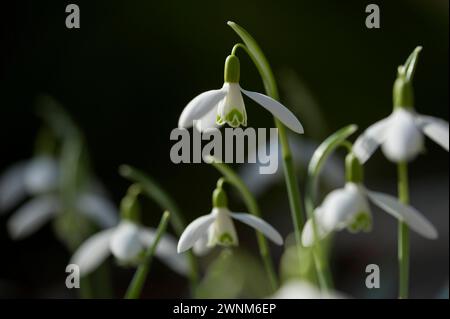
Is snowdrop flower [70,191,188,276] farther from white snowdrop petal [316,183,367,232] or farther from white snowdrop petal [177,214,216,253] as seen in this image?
white snowdrop petal [316,183,367,232]

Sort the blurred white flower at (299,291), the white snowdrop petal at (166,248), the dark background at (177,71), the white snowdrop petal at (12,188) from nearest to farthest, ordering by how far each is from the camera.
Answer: the blurred white flower at (299,291)
the white snowdrop petal at (166,248)
the white snowdrop petal at (12,188)
the dark background at (177,71)

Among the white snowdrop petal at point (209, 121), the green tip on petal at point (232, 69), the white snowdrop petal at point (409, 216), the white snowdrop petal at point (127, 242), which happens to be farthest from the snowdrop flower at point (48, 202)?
the white snowdrop petal at point (409, 216)

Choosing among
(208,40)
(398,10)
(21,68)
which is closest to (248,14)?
(208,40)

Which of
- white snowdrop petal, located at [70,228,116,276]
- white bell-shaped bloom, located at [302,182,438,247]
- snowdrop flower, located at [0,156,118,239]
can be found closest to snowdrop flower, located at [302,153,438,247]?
white bell-shaped bloom, located at [302,182,438,247]

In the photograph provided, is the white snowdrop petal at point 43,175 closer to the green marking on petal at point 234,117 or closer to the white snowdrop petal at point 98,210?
the white snowdrop petal at point 98,210

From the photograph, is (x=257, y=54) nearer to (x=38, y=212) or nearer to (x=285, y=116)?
(x=285, y=116)
